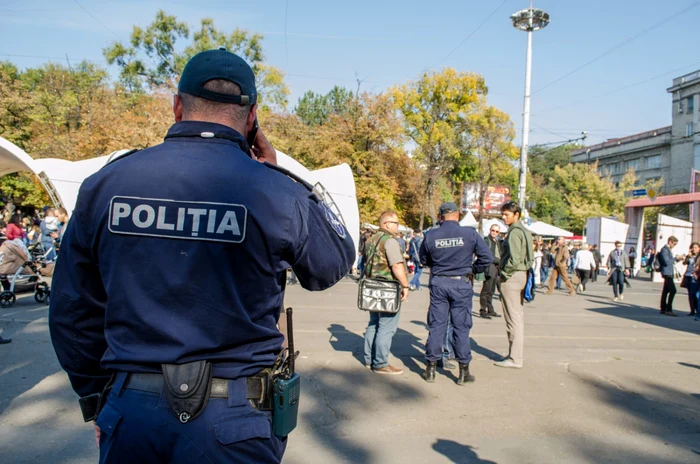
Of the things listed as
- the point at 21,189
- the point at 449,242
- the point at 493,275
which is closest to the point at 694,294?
the point at 493,275

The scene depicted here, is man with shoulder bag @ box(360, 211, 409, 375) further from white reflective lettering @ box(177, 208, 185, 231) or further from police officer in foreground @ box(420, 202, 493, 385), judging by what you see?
white reflective lettering @ box(177, 208, 185, 231)

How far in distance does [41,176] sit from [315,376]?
12382 millimetres

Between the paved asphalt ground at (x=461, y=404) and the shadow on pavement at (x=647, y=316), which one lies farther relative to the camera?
the shadow on pavement at (x=647, y=316)

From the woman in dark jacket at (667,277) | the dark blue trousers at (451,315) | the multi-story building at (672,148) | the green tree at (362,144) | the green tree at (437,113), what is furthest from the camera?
the multi-story building at (672,148)

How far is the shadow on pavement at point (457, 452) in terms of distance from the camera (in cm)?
414

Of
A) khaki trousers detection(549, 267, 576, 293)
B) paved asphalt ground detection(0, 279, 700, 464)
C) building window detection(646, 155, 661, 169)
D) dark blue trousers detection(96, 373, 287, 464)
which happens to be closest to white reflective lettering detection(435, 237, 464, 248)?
paved asphalt ground detection(0, 279, 700, 464)

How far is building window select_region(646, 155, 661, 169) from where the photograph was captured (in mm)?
64394

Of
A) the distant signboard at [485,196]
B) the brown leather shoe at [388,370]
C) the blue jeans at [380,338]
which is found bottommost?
the brown leather shoe at [388,370]

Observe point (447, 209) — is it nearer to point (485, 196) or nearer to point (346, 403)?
point (346, 403)

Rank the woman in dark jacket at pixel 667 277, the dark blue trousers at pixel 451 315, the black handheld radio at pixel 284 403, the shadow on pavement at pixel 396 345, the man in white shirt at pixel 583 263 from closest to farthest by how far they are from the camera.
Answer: the black handheld radio at pixel 284 403 < the dark blue trousers at pixel 451 315 < the shadow on pavement at pixel 396 345 < the woman in dark jacket at pixel 667 277 < the man in white shirt at pixel 583 263

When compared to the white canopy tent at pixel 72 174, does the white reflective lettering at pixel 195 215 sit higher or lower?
lower

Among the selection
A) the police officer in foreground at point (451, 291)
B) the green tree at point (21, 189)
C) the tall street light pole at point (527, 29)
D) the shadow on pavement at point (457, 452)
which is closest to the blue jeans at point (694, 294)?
the police officer in foreground at point (451, 291)

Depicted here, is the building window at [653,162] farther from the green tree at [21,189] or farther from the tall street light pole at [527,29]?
the green tree at [21,189]

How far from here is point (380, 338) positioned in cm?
657
